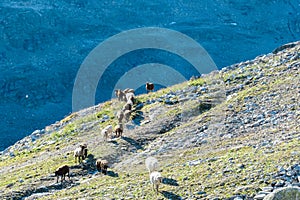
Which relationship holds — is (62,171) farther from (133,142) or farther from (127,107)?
(127,107)

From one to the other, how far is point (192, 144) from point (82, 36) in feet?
278

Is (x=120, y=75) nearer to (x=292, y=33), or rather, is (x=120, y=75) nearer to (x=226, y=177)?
(x=292, y=33)

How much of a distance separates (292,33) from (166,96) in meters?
104

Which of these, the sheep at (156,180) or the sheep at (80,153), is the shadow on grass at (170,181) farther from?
the sheep at (80,153)

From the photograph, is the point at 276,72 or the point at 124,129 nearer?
the point at 124,129

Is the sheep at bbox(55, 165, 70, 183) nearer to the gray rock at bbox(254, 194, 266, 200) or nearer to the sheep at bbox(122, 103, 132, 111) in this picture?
the sheep at bbox(122, 103, 132, 111)

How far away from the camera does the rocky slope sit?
19.6m

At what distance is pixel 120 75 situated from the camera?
96000mm

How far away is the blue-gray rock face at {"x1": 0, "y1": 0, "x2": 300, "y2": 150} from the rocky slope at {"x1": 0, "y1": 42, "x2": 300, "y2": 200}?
136ft

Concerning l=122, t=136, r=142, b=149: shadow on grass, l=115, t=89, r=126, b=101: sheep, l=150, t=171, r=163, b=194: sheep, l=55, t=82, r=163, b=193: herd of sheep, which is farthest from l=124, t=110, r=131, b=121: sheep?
l=150, t=171, r=163, b=194: sheep

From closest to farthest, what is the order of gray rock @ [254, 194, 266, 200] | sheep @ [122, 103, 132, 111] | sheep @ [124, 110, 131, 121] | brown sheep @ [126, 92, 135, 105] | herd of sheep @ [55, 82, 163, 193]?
gray rock @ [254, 194, 266, 200] < herd of sheep @ [55, 82, 163, 193] < sheep @ [124, 110, 131, 121] < sheep @ [122, 103, 132, 111] < brown sheep @ [126, 92, 135, 105]

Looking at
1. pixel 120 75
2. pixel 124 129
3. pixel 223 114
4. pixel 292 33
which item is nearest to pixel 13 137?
pixel 120 75

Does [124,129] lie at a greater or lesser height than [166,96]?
lesser

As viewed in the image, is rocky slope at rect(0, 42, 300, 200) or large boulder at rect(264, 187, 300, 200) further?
rocky slope at rect(0, 42, 300, 200)
